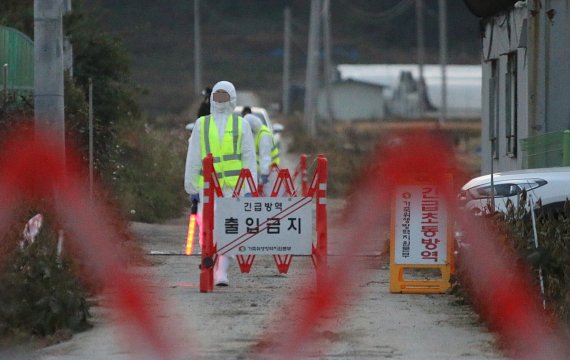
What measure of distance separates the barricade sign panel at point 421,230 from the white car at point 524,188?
2.12 feet

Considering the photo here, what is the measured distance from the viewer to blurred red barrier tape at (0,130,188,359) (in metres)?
12.3

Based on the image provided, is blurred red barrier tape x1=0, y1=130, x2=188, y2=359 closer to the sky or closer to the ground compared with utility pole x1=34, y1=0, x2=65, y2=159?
closer to the ground

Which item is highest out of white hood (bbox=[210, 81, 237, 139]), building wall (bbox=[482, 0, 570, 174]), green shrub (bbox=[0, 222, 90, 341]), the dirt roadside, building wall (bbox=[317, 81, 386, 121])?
building wall (bbox=[317, 81, 386, 121])

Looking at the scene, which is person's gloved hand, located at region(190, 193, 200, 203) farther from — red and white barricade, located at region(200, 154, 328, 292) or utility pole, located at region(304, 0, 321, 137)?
utility pole, located at region(304, 0, 321, 137)

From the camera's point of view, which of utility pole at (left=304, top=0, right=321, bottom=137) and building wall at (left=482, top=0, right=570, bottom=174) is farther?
utility pole at (left=304, top=0, right=321, bottom=137)

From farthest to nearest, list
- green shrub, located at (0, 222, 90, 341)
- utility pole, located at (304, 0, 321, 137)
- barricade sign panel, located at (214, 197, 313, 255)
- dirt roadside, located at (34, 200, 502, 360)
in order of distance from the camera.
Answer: utility pole, located at (304, 0, 321, 137)
barricade sign panel, located at (214, 197, 313, 255)
green shrub, located at (0, 222, 90, 341)
dirt roadside, located at (34, 200, 502, 360)

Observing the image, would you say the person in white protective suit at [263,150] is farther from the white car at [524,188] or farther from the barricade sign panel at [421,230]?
the barricade sign panel at [421,230]

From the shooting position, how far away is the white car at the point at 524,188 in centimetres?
1325

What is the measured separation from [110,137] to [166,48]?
73557mm

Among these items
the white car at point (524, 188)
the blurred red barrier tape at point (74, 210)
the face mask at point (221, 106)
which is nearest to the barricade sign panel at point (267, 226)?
the blurred red barrier tape at point (74, 210)

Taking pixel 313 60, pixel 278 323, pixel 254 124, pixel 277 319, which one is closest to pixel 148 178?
pixel 254 124

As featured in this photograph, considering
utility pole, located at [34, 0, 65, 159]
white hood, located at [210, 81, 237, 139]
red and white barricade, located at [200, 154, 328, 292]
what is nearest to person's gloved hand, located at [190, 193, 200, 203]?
white hood, located at [210, 81, 237, 139]

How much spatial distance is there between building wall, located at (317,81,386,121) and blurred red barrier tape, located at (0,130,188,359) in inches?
2470

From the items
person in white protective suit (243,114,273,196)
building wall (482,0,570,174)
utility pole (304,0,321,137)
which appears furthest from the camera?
utility pole (304,0,321,137)
